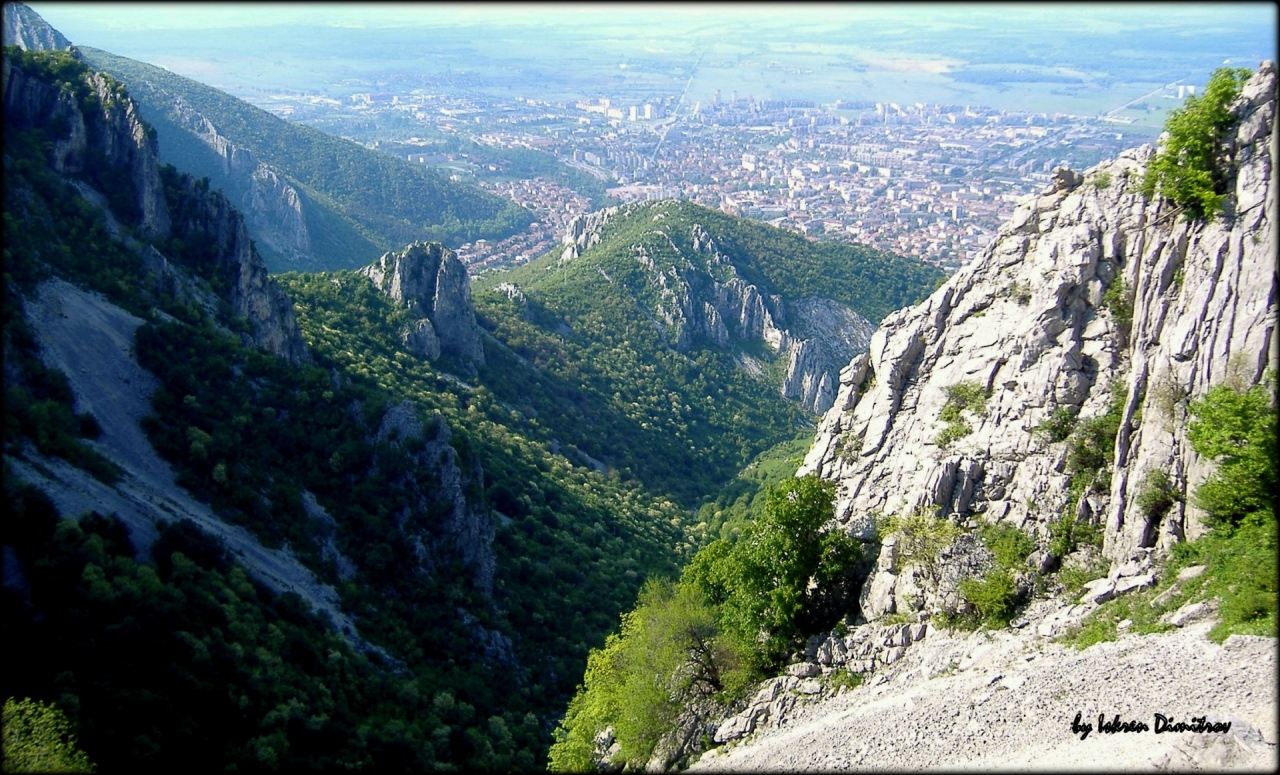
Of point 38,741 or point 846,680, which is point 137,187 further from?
point 846,680

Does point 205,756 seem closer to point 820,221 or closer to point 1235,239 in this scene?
point 1235,239

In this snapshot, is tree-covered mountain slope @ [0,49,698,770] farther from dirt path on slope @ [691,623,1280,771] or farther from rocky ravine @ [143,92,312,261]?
rocky ravine @ [143,92,312,261]

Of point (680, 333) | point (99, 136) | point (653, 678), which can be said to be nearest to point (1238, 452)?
point (653, 678)

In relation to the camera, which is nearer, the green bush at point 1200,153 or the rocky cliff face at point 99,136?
the green bush at point 1200,153

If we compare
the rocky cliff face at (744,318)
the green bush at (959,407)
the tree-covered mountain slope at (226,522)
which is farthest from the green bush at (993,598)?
the rocky cliff face at (744,318)

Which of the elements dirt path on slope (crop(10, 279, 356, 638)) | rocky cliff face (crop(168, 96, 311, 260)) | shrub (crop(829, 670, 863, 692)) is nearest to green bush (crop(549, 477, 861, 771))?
shrub (crop(829, 670, 863, 692))

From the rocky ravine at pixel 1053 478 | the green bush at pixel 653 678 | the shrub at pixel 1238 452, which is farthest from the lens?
the green bush at pixel 653 678

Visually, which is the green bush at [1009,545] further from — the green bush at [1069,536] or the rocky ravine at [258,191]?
the rocky ravine at [258,191]
